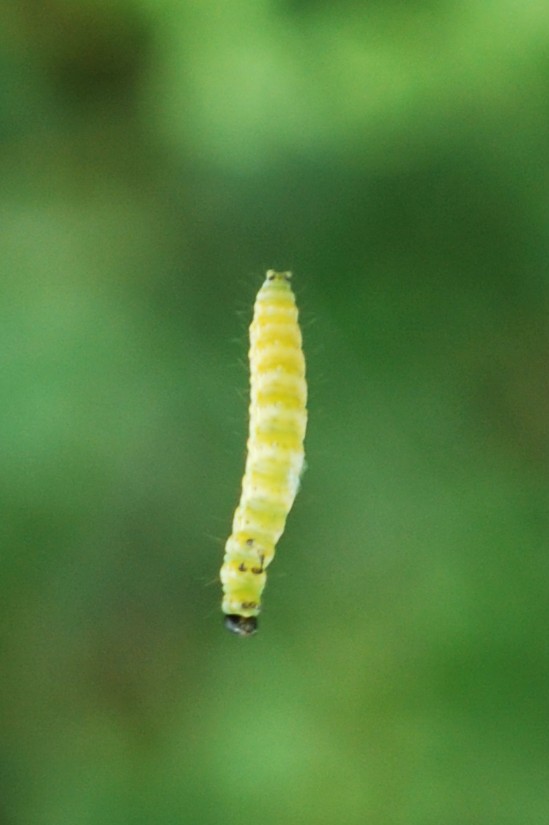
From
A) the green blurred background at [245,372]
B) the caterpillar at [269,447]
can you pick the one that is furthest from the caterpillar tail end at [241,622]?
the green blurred background at [245,372]

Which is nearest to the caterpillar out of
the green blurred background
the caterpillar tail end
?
the caterpillar tail end

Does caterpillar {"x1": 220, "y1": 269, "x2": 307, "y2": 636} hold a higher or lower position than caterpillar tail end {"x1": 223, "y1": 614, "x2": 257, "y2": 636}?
higher

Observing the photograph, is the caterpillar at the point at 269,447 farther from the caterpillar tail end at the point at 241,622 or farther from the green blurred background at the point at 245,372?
the green blurred background at the point at 245,372

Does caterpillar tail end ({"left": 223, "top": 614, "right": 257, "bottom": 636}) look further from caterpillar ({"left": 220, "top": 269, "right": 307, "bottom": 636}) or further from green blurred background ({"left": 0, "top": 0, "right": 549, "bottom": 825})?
green blurred background ({"left": 0, "top": 0, "right": 549, "bottom": 825})

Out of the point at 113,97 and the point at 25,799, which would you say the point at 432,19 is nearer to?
the point at 113,97

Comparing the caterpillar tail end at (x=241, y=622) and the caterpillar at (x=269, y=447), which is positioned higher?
the caterpillar at (x=269, y=447)

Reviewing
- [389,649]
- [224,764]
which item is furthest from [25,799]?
[389,649]

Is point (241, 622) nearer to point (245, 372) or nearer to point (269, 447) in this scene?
point (269, 447)
